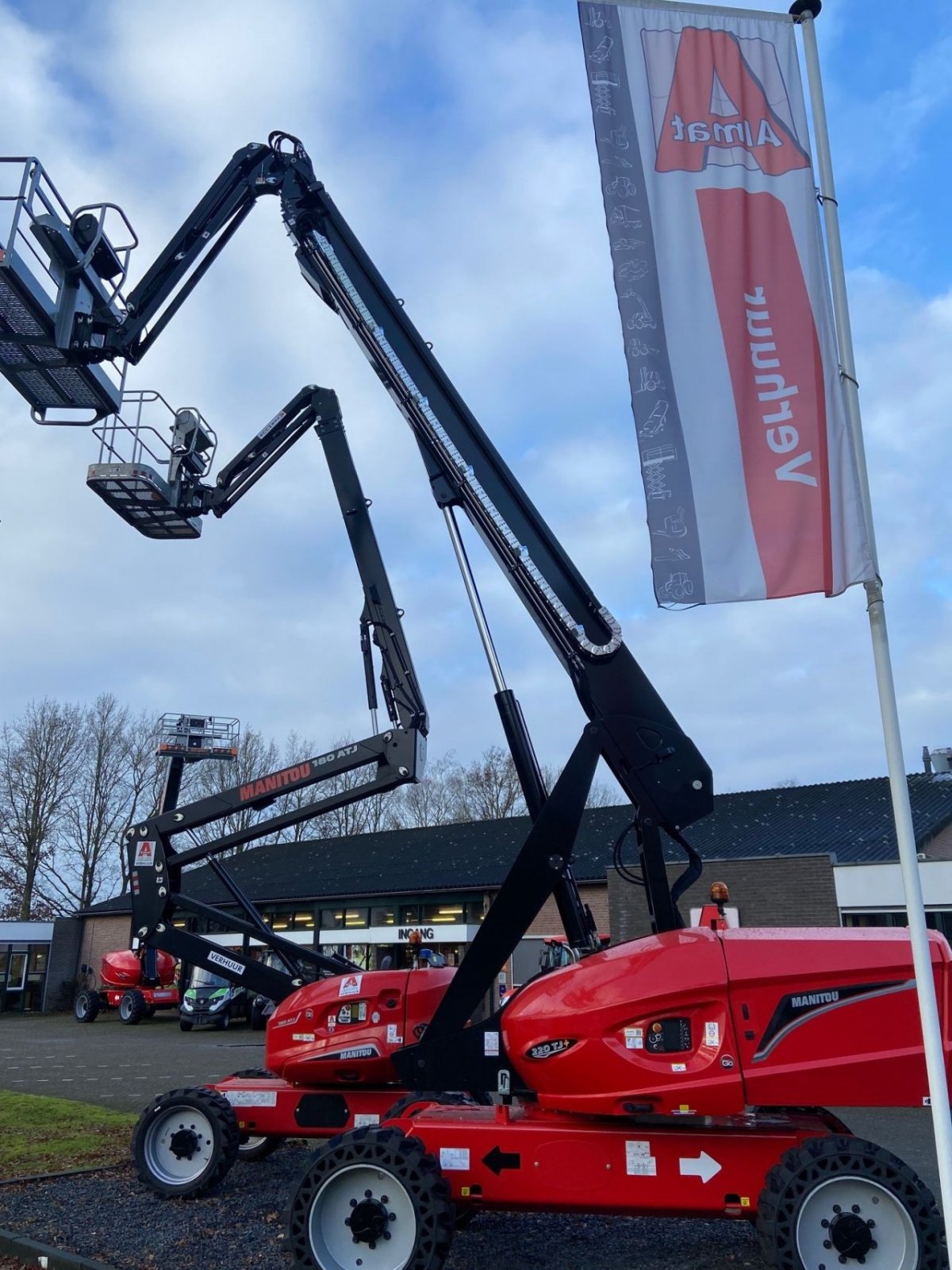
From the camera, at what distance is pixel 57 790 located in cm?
5069

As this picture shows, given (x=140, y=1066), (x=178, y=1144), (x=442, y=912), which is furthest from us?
(x=442, y=912)

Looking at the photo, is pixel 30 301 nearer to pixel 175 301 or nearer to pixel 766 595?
pixel 175 301

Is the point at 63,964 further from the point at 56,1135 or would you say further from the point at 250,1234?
the point at 250,1234

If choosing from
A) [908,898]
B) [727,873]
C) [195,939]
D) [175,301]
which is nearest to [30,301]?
[175,301]

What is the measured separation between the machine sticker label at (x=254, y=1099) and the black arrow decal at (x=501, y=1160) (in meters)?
2.91

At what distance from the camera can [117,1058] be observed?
806 inches

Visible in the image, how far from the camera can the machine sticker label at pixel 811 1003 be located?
18.8ft

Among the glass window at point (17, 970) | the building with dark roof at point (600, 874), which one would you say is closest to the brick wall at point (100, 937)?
the building with dark roof at point (600, 874)

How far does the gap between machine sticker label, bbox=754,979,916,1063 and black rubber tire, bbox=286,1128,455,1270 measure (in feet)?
6.61

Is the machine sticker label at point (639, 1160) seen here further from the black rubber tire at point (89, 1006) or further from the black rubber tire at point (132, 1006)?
the black rubber tire at point (89, 1006)

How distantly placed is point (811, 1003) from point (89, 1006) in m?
33.1

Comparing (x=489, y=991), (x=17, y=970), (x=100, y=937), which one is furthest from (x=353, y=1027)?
(x=100, y=937)

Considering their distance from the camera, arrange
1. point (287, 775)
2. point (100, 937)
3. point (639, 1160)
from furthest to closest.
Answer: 1. point (100, 937)
2. point (287, 775)
3. point (639, 1160)

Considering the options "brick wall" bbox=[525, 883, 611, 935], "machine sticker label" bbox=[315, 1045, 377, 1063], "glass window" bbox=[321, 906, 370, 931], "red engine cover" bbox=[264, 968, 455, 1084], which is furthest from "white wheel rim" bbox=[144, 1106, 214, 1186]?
"glass window" bbox=[321, 906, 370, 931]
